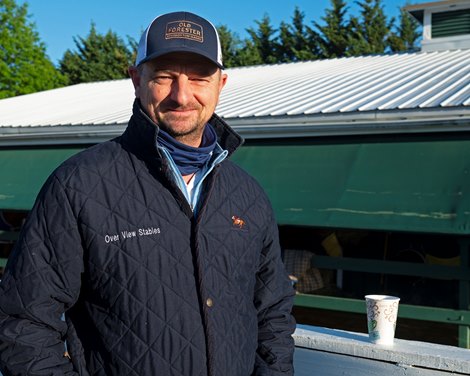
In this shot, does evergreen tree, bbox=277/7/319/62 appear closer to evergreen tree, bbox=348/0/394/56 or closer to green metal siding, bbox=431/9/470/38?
evergreen tree, bbox=348/0/394/56

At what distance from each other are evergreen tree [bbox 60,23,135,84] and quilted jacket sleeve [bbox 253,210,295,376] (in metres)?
31.1

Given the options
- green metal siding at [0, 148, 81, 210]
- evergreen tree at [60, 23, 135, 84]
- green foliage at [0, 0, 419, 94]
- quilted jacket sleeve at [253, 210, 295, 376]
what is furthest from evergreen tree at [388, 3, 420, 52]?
quilted jacket sleeve at [253, 210, 295, 376]

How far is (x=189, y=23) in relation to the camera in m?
1.89

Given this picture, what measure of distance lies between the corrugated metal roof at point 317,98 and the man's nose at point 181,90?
396 cm

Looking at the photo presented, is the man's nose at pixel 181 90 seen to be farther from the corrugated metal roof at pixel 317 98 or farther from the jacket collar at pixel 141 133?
the corrugated metal roof at pixel 317 98

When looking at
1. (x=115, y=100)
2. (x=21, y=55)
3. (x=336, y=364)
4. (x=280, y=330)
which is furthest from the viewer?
(x=21, y=55)

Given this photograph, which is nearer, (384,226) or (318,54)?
(384,226)

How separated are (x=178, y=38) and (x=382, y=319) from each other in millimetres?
2253

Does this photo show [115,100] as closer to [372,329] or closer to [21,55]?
[372,329]

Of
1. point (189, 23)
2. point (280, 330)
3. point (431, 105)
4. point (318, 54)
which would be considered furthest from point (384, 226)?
point (318, 54)

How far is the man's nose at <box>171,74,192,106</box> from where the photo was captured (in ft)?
6.07

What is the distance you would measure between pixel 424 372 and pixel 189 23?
2.32 m

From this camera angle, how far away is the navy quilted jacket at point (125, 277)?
1669 millimetres

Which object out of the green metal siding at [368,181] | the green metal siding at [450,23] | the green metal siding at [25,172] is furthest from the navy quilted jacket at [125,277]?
the green metal siding at [450,23]
